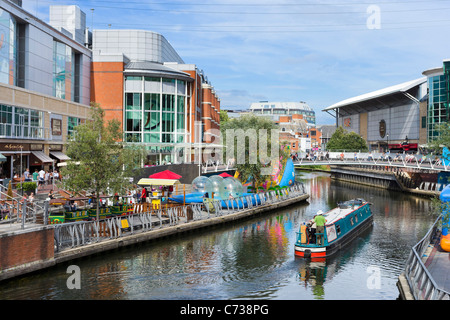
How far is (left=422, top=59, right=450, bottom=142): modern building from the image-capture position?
237 feet

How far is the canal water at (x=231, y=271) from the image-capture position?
1677 cm

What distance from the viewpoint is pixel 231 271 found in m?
19.8

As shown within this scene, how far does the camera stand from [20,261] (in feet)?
57.7

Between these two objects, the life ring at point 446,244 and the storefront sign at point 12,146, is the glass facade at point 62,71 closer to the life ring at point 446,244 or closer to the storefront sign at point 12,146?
the storefront sign at point 12,146

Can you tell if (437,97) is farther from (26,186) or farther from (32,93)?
(26,186)

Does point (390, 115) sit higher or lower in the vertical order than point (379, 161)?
higher

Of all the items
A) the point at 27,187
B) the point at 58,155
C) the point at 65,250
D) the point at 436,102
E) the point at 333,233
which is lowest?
the point at 65,250

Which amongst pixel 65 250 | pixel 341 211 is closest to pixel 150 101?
pixel 341 211

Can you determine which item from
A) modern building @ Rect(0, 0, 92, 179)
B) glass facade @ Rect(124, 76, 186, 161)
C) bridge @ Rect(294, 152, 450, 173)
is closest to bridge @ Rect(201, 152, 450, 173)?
bridge @ Rect(294, 152, 450, 173)

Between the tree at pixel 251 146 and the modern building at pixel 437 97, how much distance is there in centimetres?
3806

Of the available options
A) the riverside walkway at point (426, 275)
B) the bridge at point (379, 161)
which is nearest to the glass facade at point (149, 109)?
the bridge at point (379, 161)

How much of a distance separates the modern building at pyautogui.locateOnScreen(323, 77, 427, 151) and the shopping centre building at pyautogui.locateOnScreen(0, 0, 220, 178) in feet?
124

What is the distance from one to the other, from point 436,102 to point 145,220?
64396 millimetres
